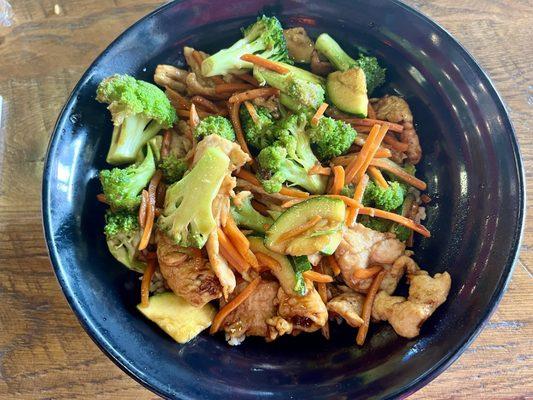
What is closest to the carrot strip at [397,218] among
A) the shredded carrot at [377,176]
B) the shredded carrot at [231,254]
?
the shredded carrot at [377,176]

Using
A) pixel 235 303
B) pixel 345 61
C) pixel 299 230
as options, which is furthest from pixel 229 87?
pixel 235 303

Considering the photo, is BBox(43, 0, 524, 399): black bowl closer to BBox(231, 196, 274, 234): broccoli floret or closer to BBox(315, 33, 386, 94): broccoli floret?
BBox(315, 33, 386, 94): broccoli floret

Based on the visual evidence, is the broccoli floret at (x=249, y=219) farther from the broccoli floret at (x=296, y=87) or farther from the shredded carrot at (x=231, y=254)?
the broccoli floret at (x=296, y=87)

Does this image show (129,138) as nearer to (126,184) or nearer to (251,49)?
(126,184)

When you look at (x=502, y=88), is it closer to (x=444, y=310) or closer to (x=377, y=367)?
(x=444, y=310)

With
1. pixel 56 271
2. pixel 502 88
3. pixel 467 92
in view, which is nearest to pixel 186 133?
pixel 56 271
